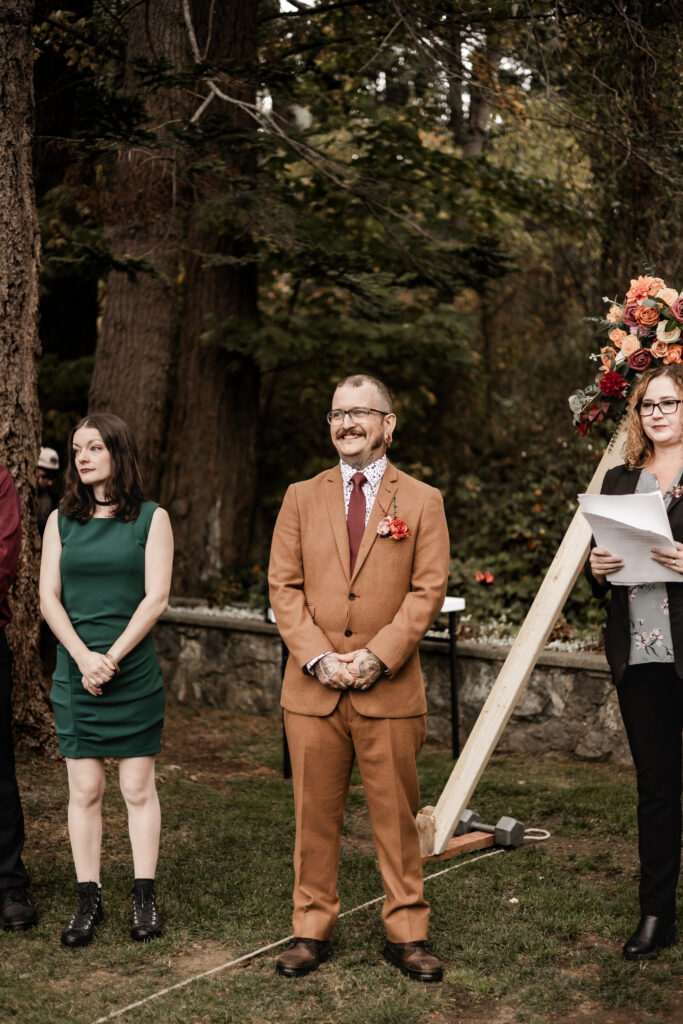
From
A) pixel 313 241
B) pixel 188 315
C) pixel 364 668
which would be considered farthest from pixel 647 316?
pixel 188 315

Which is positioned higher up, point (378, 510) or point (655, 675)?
point (378, 510)

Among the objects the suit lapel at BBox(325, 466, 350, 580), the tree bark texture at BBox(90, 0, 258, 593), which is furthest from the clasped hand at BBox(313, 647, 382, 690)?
the tree bark texture at BBox(90, 0, 258, 593)

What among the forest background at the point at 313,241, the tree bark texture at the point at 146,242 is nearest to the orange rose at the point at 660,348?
the forest background at the point at 313,241

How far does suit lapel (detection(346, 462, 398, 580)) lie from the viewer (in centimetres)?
369

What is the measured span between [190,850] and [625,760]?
291cm

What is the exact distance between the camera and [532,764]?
6.78 metres

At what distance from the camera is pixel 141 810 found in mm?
4008

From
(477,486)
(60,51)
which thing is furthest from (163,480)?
(60,51)

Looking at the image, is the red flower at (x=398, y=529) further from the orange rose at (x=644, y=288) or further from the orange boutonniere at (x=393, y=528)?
the orange rose at (x=644, y=288)

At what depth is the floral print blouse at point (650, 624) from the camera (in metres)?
3.72

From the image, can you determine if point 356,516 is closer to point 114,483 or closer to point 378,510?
point 378,510

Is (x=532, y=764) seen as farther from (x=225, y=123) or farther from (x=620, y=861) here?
(x=225, y=123)

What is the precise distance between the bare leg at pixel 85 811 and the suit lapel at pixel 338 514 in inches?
48.2

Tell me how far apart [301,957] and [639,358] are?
2602 millimetres
